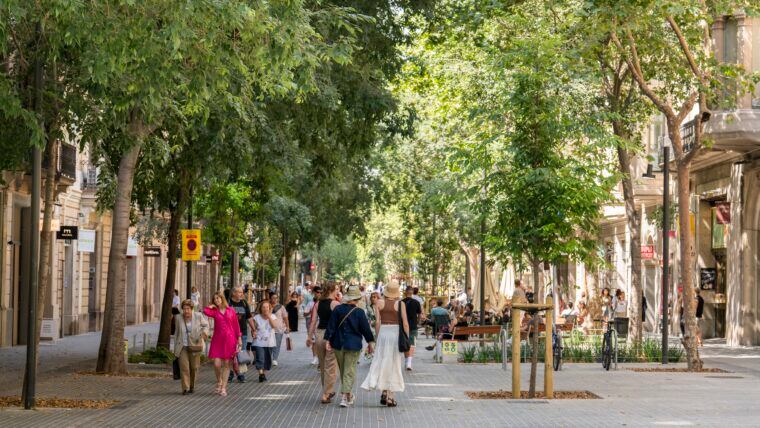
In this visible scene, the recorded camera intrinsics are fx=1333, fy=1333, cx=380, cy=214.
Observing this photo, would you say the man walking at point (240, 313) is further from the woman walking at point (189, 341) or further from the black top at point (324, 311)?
the woman walking at point (189, 341)

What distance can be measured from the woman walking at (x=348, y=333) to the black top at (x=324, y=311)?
3654 mm

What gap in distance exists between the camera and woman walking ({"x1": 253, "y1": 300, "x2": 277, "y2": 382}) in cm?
2291

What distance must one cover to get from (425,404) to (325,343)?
226cm

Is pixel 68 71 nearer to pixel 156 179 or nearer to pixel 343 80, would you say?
pixel 343 80

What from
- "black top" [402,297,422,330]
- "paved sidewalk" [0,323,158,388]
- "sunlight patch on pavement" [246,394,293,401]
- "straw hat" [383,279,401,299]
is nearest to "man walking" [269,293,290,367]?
"black top" [402,297,422,330]

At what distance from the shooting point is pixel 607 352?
2527 centimetres

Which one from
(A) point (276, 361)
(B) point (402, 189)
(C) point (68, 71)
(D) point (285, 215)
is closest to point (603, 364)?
(A) point (276, 361)

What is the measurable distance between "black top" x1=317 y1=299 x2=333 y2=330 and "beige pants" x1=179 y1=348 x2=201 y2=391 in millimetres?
2844

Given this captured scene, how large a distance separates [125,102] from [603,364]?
12165 millimetres

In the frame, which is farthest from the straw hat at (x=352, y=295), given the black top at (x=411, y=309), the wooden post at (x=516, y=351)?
the black top at (x=411, y=309)

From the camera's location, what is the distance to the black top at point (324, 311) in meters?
22.3

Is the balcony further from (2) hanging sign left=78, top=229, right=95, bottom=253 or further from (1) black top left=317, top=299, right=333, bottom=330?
(1) black top left=317, top=299, right=333, bottom=330

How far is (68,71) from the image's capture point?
744 inches

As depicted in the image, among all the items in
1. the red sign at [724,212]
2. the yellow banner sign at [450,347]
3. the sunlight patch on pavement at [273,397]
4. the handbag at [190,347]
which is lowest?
the sunlight patch on pavement at [273,397]
